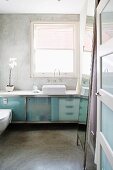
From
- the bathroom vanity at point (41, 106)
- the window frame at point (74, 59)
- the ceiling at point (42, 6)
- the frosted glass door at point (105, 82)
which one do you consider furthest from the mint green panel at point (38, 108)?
the frosted glass door at point (105, 82)

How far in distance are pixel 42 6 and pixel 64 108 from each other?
217 centimetres

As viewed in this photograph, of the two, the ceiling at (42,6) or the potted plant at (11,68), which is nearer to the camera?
the ceiling at (42,6)

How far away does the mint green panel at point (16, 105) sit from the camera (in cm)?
419

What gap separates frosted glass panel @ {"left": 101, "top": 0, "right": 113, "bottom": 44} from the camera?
1.81 m

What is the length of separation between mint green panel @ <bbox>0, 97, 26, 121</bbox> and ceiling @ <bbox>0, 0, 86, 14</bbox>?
6.27 feet

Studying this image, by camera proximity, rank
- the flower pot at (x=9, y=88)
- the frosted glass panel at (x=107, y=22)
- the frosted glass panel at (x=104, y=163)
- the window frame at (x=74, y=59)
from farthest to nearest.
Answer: the window frame at (x=74, y=59) → the flower pot at (x=9, y=88) → the frosted glass panel at (x=104, y=163) → the frosted glass panel at (x=107, y=22)

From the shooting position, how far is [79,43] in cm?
464

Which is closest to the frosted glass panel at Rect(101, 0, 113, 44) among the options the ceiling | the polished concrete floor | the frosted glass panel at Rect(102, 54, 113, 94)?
the frosted glass panel at Rect(102, 54, 113, 94)

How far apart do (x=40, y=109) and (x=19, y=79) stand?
3.23 ft

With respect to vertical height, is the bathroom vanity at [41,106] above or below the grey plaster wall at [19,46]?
below

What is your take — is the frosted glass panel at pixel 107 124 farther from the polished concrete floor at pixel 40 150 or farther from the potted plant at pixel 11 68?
the potted plant at pixel 11 68

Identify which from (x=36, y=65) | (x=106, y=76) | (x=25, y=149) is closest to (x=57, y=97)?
(x=36, y=65)

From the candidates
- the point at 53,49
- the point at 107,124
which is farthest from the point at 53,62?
the point at 107,124

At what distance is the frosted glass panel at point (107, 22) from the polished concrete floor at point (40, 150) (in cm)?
172
